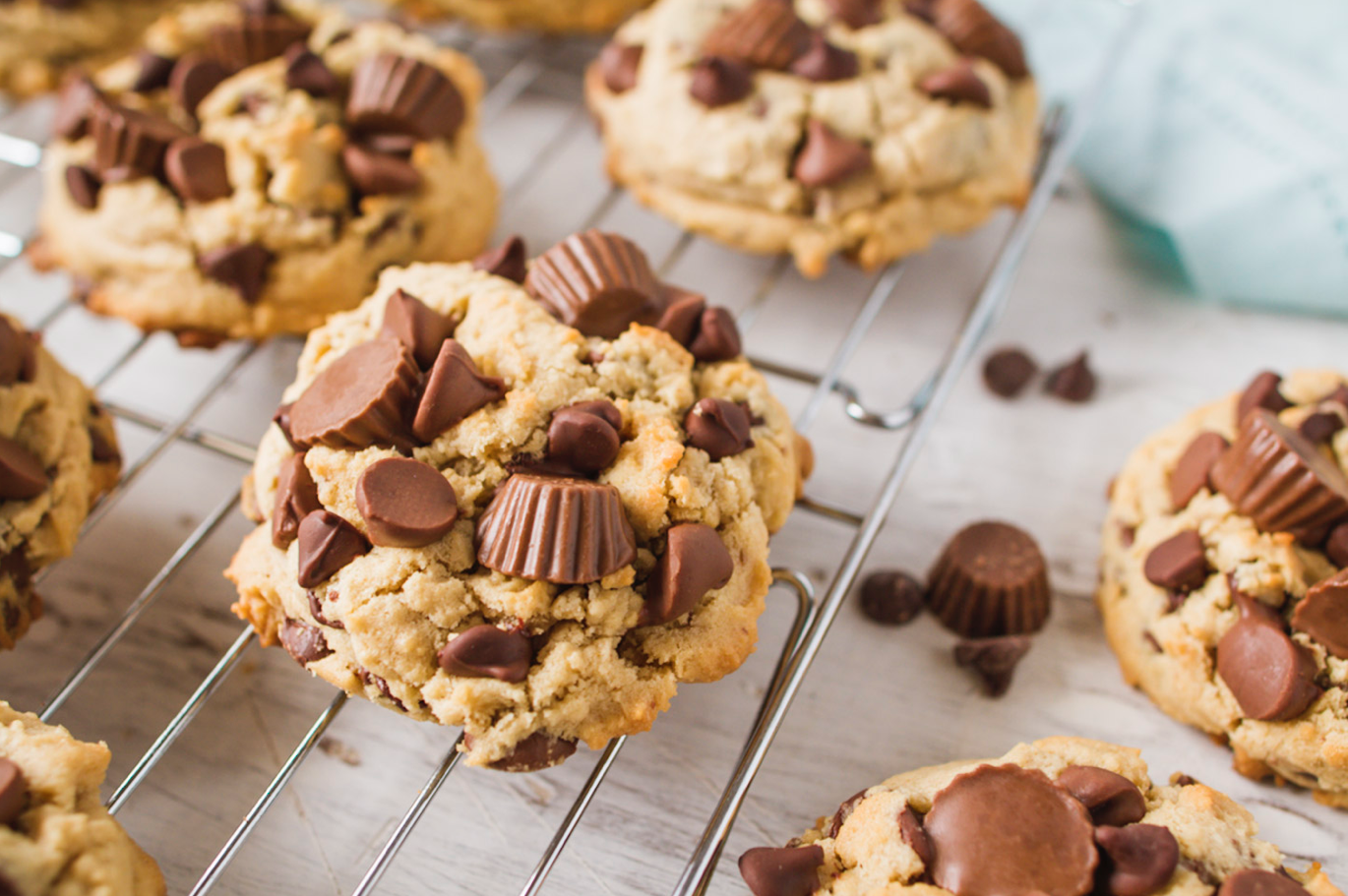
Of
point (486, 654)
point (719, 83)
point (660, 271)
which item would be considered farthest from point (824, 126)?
point (486, 654)

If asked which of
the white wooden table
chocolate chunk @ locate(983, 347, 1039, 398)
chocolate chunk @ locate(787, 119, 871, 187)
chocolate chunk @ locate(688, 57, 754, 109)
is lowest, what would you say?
the white wooden table

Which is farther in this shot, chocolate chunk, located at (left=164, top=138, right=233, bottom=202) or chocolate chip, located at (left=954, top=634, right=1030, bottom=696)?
chocolate chunk, located at (left=164, top=138, right=233, bottom=202)

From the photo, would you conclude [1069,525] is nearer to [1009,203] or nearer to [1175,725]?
[1175,725]

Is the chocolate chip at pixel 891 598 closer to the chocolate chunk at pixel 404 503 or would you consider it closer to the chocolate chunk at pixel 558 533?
the chocolate chunk at pixel 558 533

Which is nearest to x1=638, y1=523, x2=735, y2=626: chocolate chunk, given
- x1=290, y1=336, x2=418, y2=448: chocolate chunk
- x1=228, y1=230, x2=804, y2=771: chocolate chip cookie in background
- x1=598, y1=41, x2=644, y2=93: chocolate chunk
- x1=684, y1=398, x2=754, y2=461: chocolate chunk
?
x1=228, y1=230, x2=804, y2=771: chocolate chip cookie in background

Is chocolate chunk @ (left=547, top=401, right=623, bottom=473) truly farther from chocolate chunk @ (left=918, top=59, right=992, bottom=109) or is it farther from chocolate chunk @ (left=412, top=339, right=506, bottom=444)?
chocolate chunk @ (left=918, top=59, right=992, bottom=109)
